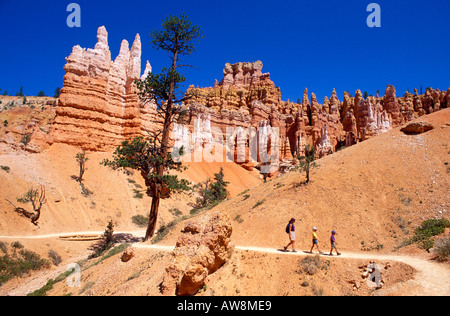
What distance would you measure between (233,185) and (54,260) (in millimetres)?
38117

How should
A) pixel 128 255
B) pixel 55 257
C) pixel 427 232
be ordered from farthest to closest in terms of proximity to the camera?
pixel 55 257 < pixel 128 255 < pixel 427 232

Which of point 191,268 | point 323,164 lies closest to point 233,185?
point 323,164

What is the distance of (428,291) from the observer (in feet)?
20.1

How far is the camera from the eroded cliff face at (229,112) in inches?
1585

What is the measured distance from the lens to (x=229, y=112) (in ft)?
227

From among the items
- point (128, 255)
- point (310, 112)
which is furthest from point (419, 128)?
point (310, 112)

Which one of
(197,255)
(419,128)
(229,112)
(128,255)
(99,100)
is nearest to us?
(197,255)

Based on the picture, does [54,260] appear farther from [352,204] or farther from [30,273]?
[352,204]

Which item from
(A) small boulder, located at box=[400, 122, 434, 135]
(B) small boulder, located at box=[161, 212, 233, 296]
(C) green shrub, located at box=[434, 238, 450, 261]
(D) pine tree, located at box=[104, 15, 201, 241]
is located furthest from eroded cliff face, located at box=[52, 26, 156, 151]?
(C) green shrub, located at box=[434, 238, 450, 261]

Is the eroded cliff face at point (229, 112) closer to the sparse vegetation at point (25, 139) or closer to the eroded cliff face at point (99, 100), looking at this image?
the eroded cliff face at point (99, 100)

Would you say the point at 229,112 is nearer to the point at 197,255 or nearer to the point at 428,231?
the point at 428,231

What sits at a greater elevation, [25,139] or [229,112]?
[229,112]

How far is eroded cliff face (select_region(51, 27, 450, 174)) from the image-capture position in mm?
40250

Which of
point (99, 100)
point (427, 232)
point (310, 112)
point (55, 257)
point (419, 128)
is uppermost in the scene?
point (310, 112)
